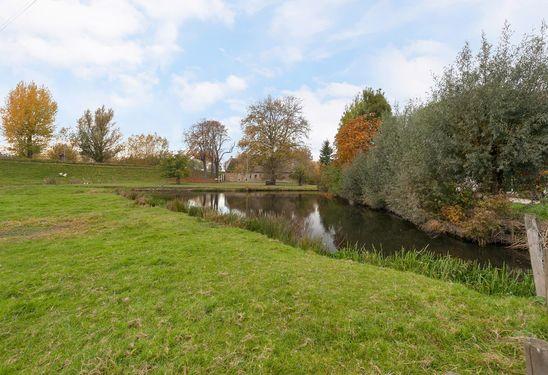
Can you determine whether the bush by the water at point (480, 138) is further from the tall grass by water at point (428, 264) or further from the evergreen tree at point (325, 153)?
the evergreen tree at point (325, 153)

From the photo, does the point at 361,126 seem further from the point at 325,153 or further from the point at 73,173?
the point at 73,173

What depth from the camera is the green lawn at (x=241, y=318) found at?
2.54 meters

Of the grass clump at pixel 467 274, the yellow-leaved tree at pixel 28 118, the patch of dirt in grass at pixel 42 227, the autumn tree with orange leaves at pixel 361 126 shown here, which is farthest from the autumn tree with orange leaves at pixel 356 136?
the yellow-leaved tree at pixel 28 118

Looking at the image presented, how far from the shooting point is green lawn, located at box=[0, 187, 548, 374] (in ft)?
8.32

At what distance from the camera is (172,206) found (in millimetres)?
12680

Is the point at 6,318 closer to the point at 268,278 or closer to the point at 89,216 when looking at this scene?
the point at 268,278

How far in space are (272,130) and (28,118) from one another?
92.4ft

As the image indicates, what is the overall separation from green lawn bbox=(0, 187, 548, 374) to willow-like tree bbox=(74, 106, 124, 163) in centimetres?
4098

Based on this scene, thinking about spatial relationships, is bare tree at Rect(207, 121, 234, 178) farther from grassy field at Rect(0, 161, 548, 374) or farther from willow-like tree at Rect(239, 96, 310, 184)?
grassy field at Rect(0, 161, 548, 374)

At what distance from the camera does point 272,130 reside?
3644cm

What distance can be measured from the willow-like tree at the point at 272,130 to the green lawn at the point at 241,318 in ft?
102

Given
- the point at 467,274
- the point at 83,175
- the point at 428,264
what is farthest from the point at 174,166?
the point at 467,274

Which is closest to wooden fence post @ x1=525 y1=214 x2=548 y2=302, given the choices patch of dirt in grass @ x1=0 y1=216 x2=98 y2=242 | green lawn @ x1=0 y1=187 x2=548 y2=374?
green lawn @ x1=0 y1=187 x2=548 y2=374

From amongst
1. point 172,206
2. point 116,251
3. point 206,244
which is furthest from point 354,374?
point 172,206
